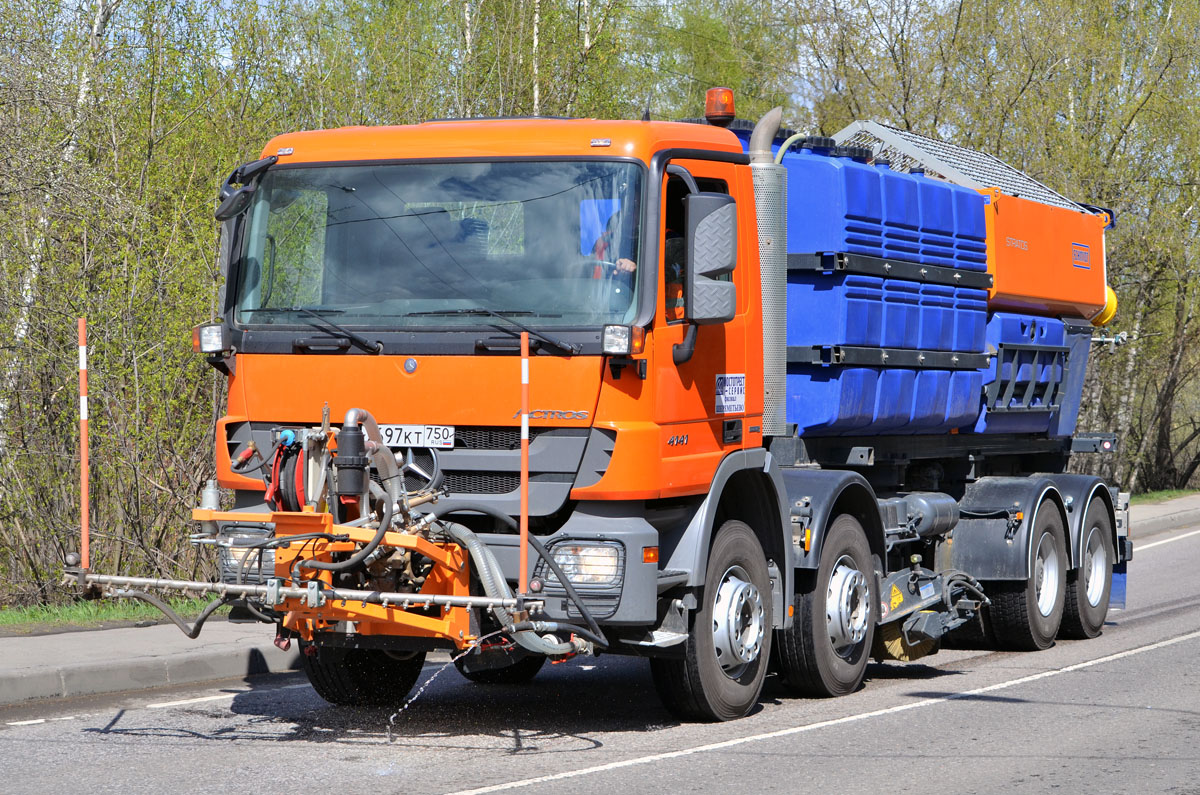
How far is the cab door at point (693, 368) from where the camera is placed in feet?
24.1

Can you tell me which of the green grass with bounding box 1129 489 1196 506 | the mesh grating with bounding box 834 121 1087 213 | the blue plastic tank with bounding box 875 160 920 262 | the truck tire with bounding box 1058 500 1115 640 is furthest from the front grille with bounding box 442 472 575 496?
the green grass with bounding box 1129 489 1196 506

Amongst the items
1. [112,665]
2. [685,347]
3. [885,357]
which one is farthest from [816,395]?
[112,665]

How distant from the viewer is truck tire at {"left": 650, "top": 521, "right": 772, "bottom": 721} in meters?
7.86

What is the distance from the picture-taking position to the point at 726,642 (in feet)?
26.2

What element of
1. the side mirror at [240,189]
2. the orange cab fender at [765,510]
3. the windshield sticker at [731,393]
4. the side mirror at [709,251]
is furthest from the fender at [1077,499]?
the side mirror at [240,189]

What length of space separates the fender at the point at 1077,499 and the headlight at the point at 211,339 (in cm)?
734

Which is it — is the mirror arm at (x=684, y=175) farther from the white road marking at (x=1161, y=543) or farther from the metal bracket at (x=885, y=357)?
the white road marking at (x=1161, y=543)

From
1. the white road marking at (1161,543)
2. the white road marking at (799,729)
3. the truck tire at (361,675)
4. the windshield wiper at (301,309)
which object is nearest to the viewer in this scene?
the white road marking at (799,729)

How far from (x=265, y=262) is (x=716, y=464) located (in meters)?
2.48

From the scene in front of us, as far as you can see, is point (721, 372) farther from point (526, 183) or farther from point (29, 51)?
point (29, 51)

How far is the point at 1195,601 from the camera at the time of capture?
577 inches

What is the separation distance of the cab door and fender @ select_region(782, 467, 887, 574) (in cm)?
84

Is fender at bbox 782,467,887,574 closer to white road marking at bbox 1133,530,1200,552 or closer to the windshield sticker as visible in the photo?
the windshield sticker

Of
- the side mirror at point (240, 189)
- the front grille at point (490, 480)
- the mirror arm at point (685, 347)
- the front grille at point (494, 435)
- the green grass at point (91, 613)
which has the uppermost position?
the side mirror at point (240, 189)
